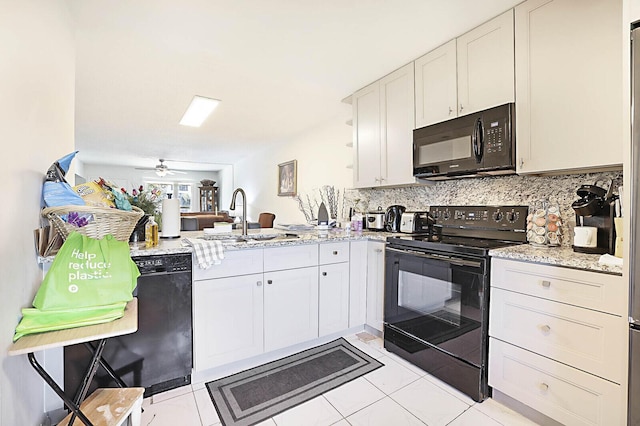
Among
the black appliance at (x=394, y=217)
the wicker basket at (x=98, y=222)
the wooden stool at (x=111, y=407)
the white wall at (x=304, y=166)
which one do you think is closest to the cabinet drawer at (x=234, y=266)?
Result: the wicker basket at (x=98, y=222)

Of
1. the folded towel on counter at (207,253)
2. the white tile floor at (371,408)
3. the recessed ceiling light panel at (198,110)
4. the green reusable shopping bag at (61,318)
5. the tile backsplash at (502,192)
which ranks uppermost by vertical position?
the recessed ceiling light panel at (198,110)

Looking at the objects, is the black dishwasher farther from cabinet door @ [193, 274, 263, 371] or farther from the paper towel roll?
the paper towel roll

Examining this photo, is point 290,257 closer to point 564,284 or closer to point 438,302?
point 438,302

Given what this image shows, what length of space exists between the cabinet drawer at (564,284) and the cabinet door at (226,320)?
147 cm

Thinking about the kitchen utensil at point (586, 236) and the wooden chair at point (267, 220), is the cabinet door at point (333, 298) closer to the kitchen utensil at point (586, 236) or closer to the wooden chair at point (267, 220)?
the kitchen utensil at point (586, 236)

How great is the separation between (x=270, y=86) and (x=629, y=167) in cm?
279

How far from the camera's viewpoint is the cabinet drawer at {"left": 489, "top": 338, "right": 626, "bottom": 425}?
125cm

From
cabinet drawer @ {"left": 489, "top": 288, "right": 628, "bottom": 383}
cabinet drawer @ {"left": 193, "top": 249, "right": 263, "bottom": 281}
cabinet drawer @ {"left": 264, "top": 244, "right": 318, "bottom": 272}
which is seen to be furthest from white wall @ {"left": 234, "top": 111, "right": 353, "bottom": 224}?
cabinet drawer @ {"left": 489, "top": 288, "right": 628, "bottom": 383}

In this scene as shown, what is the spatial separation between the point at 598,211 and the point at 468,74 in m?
1.15

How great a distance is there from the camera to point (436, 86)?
2246 millimetres

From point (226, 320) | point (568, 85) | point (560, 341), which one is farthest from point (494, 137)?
point (226, 320)

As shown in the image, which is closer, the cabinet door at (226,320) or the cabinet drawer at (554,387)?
the cabinet drawer at (554,387)

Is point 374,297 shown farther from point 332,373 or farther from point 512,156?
point 512,156

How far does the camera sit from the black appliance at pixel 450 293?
5.48 ft
